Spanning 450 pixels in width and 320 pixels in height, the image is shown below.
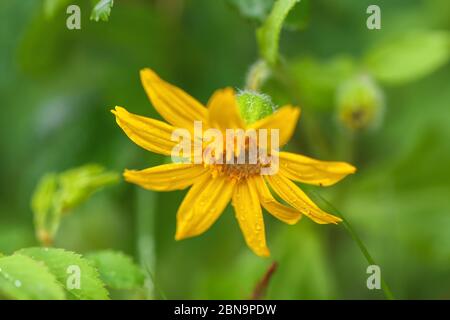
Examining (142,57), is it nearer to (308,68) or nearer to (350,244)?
(308,68)

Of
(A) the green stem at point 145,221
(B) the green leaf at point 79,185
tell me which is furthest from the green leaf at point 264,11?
(A) the green stem at point 145,221

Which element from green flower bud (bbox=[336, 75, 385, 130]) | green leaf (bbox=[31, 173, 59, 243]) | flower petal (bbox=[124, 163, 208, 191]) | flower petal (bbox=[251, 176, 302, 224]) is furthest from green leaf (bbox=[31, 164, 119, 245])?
green flower bud (bbox=[336, 75, 385, 130])

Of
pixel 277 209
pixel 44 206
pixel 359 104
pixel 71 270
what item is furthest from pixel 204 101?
pixel 71 270

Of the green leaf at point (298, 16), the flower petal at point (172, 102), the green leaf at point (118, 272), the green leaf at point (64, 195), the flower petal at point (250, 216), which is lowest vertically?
the green leaf at point (118, 272)

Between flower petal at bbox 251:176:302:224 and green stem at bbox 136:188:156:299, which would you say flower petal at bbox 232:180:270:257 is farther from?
green stem at bbox 136:188:156:299

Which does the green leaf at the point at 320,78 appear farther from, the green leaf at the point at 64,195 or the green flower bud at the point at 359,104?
the green leaf at the point at 64,195

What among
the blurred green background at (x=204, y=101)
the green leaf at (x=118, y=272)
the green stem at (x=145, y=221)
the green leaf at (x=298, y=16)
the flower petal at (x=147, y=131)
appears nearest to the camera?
the flower petal at (x=147, y=131)

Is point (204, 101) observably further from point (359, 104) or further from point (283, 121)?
point (283, 121)
